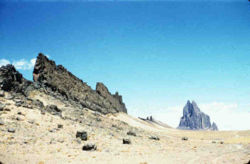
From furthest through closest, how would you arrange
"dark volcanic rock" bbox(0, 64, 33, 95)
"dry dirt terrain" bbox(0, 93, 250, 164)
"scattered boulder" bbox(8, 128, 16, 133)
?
"dark volcanic rock" bbox(0, 64, 33, 95) → "scattered boulder" bbox(8, 128, 16, 133) → "dry dirt terrain" bbox(0, 93, 250, 164)

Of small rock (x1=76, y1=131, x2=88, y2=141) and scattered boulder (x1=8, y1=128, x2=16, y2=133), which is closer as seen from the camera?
scattered boulder (x1=8, y1=128, x2=16, y2=133)

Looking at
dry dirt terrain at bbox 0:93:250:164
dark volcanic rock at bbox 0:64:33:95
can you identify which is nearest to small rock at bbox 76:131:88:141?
dry dirt terrain at bbox 0:93:250:164

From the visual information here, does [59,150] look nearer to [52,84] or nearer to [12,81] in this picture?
[12,81]

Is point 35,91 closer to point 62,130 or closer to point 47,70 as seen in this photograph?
point 47,70

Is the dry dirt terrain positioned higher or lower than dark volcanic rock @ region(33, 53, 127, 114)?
lower

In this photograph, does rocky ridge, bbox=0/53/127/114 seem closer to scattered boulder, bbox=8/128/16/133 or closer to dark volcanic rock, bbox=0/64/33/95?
dark volcanic rock, bbox=0/64/33/95

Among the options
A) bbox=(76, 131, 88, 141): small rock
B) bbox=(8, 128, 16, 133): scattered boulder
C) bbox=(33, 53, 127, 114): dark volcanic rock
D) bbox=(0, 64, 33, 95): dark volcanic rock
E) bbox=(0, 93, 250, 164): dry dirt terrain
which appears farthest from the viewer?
bbox=(33, 53, 127, 114): dark volcanic rock

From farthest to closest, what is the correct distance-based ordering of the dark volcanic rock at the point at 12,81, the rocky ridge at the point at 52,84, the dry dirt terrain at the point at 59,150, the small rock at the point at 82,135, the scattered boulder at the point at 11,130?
1. the rocky ridge at the point at 52,84
2. the dark volcanic rock at the point at 12,81
3. the small rock at the point at 82,135
4. the scattered boulder at the point at 11,130
5. the dry dirt terrain at the point at 59,150

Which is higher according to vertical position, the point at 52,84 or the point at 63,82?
the point at 63,82

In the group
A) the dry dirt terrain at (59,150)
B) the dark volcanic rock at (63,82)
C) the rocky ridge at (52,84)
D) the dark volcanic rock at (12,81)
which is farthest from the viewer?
the dark volcanic rock at (63,82)

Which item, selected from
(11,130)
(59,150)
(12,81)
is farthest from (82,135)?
(12,81)

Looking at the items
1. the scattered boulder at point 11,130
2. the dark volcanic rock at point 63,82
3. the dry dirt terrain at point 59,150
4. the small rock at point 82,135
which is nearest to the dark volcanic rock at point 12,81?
the dry dirt terrain at point 59,150

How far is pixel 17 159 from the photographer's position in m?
12.5

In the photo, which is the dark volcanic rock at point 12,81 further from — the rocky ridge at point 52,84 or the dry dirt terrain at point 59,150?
the dry dirt terrain at point 59,150
